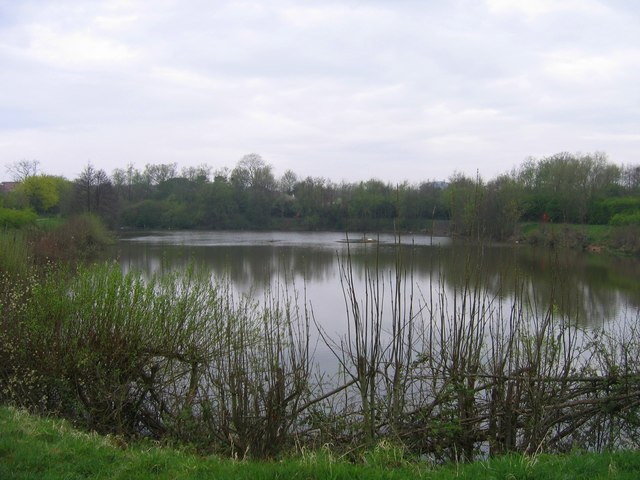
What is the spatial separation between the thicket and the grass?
0.83 m

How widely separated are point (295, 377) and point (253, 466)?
158 cm

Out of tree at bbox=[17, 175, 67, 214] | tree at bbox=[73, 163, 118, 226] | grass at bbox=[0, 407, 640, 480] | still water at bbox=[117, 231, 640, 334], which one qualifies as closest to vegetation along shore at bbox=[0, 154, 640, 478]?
grass at bbox=[0, 407, 640, 480]

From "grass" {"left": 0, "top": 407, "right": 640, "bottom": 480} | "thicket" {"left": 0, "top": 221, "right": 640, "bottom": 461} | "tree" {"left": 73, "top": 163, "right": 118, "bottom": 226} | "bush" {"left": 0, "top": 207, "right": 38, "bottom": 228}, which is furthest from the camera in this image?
"tree" {"left": 73, "top": 163, "right": 118, "bottom": 226}

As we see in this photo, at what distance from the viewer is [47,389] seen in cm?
794

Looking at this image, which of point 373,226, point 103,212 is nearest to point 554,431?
point 373,226

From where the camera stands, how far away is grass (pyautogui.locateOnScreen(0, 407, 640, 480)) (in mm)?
3844

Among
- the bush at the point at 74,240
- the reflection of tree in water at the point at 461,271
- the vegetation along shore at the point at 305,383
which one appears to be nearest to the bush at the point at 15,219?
the bush at the point at 74,240

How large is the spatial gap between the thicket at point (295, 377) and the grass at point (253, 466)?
2.74ft

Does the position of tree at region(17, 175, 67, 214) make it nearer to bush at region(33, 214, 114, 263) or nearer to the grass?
bush at region(33, 214, 114, 263)

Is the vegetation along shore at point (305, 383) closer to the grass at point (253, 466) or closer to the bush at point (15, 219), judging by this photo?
the grass at point (253, 466)

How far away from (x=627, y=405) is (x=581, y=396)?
0.71 meters

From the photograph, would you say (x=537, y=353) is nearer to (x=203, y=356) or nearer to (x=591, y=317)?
(x=203, y=356)

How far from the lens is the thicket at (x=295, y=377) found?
Answer: 5.52 metres

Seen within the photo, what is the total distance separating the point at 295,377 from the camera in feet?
18.8
